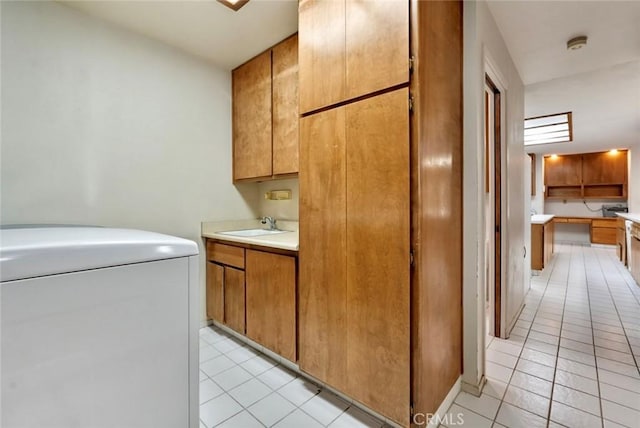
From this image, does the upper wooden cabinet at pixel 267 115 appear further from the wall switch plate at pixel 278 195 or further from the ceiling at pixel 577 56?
the ceiling at pixel 577 56

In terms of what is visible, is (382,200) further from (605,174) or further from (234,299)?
(605,174)

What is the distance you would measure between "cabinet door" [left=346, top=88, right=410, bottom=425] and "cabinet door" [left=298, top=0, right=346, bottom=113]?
0.20m

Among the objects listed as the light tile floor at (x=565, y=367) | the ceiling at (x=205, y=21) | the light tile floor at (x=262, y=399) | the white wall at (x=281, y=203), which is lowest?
the light tile floor at (x=262, y=399)

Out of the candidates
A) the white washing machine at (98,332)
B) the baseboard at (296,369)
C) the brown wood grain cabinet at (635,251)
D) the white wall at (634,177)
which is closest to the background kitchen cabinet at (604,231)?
the white wall at (634,177)

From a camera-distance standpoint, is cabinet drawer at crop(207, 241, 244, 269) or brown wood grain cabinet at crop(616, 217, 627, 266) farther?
brown wood grain cabinet at crop(616, 217, 627, 266)

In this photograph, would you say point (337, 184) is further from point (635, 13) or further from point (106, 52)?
point (635, 13)

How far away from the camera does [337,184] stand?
4.83 feet

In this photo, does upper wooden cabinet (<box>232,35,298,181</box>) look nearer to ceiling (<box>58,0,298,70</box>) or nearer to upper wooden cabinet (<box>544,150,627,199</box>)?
ceiling (<box>58,0,298,70</box>)

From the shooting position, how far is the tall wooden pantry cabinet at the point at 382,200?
1229 mm

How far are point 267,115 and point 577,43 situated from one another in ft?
8.19

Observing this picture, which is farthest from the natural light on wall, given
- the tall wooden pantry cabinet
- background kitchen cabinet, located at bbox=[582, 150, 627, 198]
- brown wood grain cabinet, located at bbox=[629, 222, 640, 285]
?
the tall wooden pantry cabinet

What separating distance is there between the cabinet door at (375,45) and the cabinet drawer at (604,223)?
817cm

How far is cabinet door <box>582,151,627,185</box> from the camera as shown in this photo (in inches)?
252

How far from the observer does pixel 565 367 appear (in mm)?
1864
